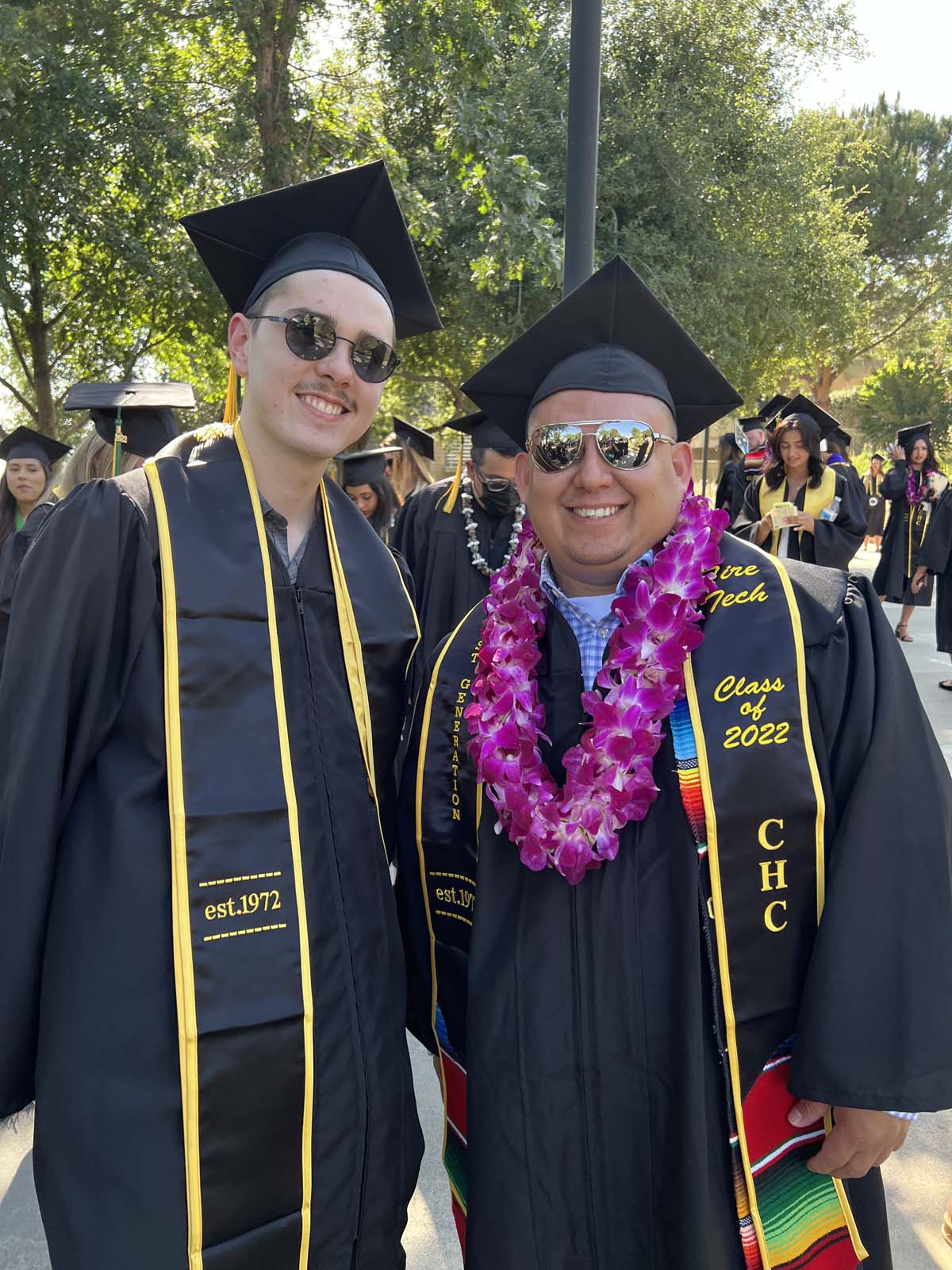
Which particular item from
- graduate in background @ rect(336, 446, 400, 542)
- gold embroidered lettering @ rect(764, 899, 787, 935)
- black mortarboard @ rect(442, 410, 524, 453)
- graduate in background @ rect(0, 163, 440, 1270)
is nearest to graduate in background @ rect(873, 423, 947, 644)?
graduate in background @ rect(336, 446, 400, 542)

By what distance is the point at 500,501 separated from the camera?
18.0 feet

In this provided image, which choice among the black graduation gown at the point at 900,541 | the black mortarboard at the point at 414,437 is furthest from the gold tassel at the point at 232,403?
the black graduation gown at the point at 900,541

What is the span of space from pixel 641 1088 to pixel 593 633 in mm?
898

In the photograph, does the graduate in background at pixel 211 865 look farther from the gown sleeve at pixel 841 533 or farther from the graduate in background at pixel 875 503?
the graduate in background at pixel 875 503

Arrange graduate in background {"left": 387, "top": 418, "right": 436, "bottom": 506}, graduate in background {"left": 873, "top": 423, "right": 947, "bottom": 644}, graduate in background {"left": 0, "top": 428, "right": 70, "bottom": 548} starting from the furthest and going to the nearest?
graduate in background {"left": 873, "top": 423, "right": 947, "bottom": 644}, graduate in background {"left": 387, "top": 418, "right": 436, "bottom": 506}, graduate in background {"left": 0, "top": 428, "right": 70, "bottom": 548}

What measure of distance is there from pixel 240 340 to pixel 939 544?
31.6 ft

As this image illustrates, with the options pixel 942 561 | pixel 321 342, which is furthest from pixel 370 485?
pixel 942 561

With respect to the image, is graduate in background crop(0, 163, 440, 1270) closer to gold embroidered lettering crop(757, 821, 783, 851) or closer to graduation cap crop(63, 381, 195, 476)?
gold embroidered lettering crop(757, 821, 783, 851)

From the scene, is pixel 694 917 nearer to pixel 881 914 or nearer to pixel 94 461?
pixel 881 914

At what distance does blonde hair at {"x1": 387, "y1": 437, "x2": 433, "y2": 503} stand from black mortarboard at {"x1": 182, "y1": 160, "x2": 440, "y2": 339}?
5.48 m

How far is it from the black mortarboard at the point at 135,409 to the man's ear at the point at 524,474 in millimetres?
2351

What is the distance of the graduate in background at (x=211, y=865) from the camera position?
1.70 meters

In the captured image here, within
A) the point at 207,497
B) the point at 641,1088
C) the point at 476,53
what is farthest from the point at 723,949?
the point at 476,53

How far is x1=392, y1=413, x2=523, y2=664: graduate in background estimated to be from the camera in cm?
543
